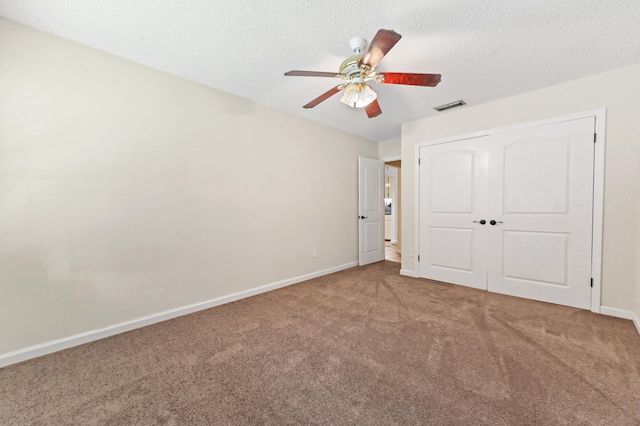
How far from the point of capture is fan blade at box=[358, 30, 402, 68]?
146 cm

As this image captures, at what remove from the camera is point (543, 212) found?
2.90 m

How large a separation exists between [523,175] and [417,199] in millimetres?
1319

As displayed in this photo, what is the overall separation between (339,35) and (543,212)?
299 centimetres

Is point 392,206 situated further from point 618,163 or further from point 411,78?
point 411,78

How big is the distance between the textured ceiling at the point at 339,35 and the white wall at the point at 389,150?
7.12ft

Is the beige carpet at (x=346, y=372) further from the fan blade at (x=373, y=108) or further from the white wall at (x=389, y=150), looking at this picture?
the white wall at (x=389, y=150)

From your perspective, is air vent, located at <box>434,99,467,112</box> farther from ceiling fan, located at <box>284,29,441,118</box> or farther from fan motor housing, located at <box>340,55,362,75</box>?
fan motor housing, located at <box>340,55,362,75</box>

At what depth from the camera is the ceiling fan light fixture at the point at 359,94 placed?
2.12 meters

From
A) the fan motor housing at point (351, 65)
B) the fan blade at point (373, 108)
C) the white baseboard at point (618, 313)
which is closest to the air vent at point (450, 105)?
the fan blade at point (373, 108)

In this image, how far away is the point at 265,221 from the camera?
3336 mm

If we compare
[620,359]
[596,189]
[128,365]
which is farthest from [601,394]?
[128,365]

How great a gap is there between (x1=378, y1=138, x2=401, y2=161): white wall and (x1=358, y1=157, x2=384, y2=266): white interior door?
6.3 inches

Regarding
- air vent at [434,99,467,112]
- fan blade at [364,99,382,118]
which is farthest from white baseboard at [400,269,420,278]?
fan blade at [364,99,382,118]

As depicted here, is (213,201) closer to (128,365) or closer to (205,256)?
(205,256)
